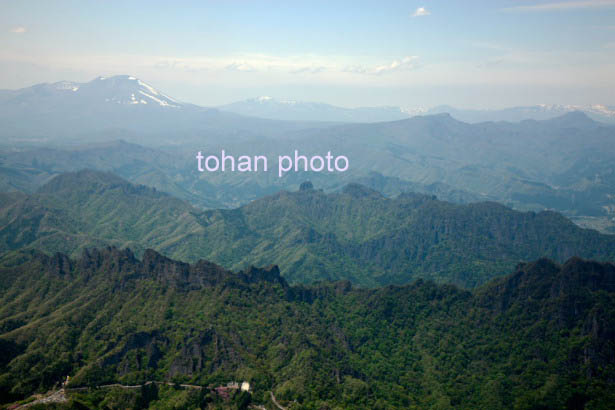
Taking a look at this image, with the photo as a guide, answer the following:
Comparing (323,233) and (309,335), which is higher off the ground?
(309,335)

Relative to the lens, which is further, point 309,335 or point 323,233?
point 323,233

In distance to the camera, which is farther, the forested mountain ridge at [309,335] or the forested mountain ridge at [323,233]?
the forested mountain ridge at [323,233]

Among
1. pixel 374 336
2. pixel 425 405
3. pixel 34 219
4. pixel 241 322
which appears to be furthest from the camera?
pixel 34 219

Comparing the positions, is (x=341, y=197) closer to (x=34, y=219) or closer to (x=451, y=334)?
(x=34, y=219)

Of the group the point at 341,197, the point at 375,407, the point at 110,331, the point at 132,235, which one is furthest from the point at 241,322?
the point at 341,197
